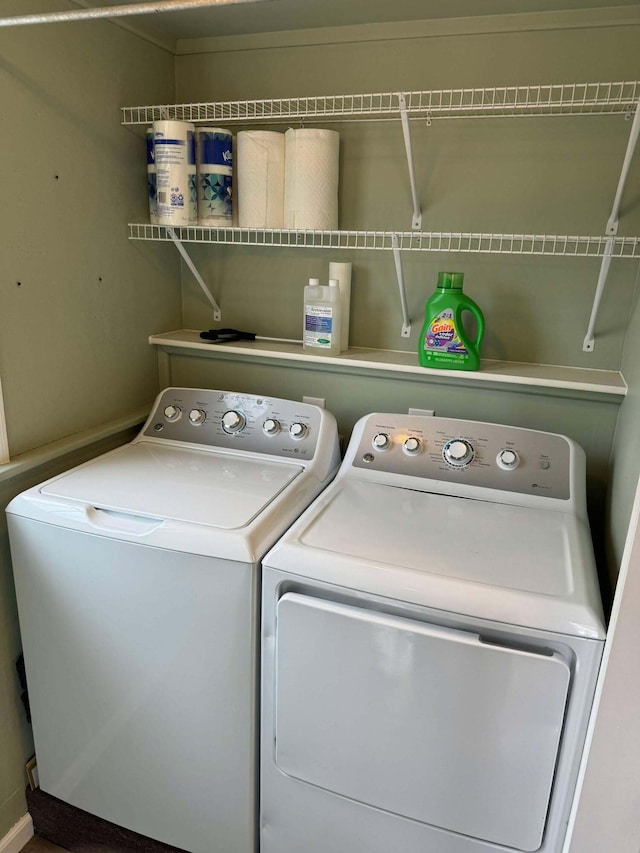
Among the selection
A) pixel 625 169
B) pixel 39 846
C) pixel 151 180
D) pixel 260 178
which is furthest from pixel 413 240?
pixel 39 846

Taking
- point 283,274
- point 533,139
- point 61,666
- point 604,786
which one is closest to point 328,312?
point 283,274

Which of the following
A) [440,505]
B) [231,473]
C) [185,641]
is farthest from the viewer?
[231,473]

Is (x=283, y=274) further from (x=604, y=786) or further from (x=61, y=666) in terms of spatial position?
(x=604, y=786)

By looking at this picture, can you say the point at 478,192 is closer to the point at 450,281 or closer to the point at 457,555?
the point at 450,281

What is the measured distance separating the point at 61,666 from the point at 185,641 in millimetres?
442

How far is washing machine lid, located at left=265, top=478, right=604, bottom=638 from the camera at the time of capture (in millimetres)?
1235

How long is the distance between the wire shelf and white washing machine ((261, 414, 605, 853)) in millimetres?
742

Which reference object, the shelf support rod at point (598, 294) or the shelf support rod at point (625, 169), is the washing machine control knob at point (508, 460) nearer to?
the shelf support rod at point (598, 294)

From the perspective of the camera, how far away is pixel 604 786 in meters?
1.12

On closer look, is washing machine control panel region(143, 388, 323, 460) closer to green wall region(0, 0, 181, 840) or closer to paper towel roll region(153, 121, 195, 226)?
green wall region(0, 0, 181, 840)

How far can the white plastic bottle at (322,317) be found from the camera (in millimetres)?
1980

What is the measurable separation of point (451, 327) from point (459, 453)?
383mm

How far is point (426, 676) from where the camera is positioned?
1.29m

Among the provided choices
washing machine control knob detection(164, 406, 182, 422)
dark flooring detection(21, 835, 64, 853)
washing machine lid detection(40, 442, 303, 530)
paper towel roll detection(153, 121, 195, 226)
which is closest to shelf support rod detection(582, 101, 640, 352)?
washing machine lid detection(40, 442, 303, 530)
